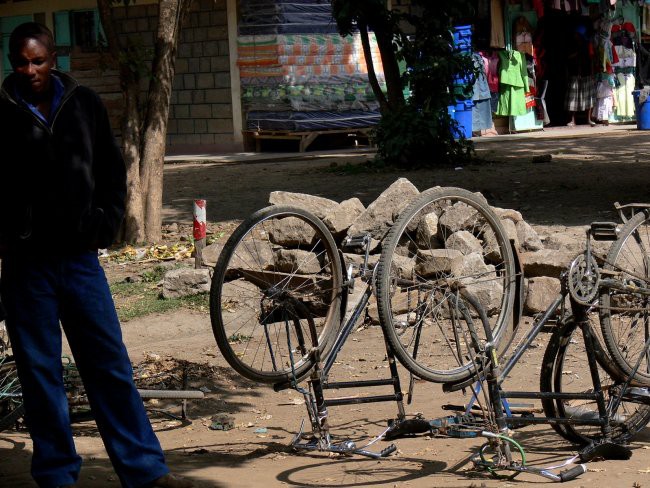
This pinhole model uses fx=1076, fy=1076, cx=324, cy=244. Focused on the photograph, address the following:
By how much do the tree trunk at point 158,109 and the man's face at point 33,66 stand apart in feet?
21.1

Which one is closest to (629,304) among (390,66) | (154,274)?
(154,274)

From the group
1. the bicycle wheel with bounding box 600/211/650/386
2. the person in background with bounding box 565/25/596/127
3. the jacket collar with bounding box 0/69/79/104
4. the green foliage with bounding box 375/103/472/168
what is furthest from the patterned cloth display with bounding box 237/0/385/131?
the jacket collar with bounding box 0/69/79/104

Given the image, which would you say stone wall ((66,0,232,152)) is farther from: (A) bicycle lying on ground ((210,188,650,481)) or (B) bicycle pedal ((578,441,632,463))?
(B) bicycle pedal ((578,441,632,463))

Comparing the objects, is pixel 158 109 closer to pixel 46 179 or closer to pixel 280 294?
pixel 280 294

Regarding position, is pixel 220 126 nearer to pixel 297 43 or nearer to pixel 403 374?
pixel 297 43

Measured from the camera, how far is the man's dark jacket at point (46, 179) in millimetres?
3934

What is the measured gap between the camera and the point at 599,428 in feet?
16.1

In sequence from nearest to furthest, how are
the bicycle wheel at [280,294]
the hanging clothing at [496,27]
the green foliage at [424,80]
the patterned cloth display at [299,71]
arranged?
1. the bicycle wheel at [280,294]
2. the green foliage at [424,80]
3. the patterned cloth display at [299,71]
4. the hanging clothing at [496,27]

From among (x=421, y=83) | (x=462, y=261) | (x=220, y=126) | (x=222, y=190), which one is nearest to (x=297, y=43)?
(x=220, y=126)

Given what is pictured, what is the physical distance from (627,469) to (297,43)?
49.2 ft

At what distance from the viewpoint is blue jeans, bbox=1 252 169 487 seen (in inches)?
157

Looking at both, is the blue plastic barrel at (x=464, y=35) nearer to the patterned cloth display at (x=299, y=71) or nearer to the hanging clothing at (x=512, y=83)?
the patterned cloth display at (x=299, y=71)

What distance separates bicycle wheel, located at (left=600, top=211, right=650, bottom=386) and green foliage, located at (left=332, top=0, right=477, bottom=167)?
10.3 m

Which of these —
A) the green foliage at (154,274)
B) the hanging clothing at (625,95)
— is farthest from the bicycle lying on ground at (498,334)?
the hanging clothing at (625,95)
